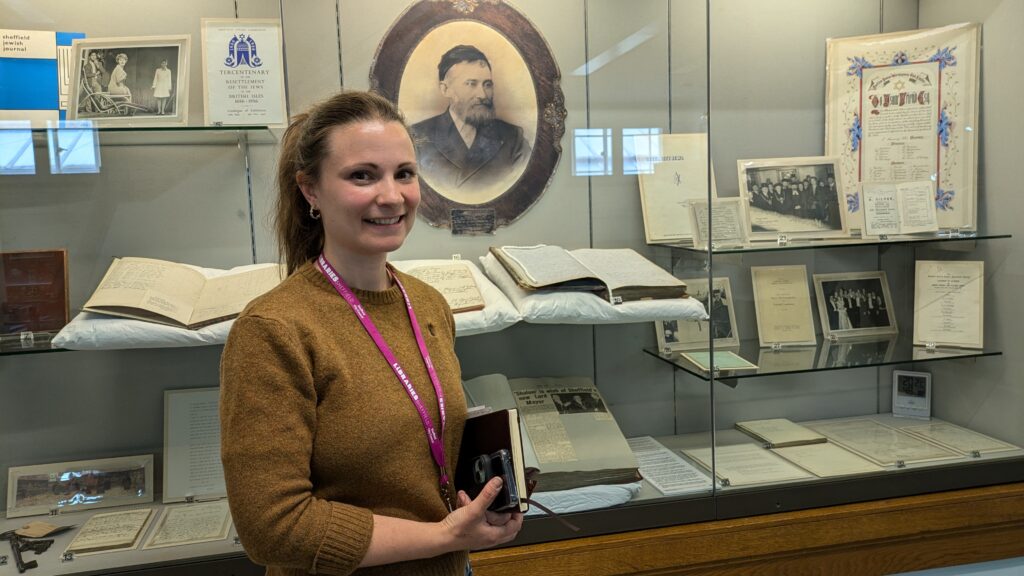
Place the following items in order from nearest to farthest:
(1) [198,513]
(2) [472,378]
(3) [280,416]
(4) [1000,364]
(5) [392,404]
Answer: (3) [280,416] → (5) [392,404] → (1) [198,513] → (2) [472,378] → (4) [1000,364]

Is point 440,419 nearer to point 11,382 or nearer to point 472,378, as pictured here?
point 472,378

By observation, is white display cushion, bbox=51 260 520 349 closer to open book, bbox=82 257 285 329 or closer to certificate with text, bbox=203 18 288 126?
open book, bbox=82 257 285 329

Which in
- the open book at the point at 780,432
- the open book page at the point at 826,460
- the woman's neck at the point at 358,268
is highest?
the woman's neck at the point at 358,268

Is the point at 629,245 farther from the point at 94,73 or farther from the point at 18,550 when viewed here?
the point at 18,550

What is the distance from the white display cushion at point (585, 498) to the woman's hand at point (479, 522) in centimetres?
76

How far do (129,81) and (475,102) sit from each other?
90 cm

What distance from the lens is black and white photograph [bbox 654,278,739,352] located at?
2035mm

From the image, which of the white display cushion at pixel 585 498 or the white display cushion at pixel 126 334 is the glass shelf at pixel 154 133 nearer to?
the white display cushion at pixel 126 334

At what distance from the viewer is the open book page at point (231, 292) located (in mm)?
1726

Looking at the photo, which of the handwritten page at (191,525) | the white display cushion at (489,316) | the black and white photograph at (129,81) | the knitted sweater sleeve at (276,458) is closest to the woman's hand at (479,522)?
the knitted sweater sleeve at (276,458)

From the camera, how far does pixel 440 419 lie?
118 cm

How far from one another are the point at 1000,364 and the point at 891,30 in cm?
113

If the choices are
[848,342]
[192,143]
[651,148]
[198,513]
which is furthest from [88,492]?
[848,342]

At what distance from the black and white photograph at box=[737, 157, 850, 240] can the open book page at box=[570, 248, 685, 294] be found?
350mm
